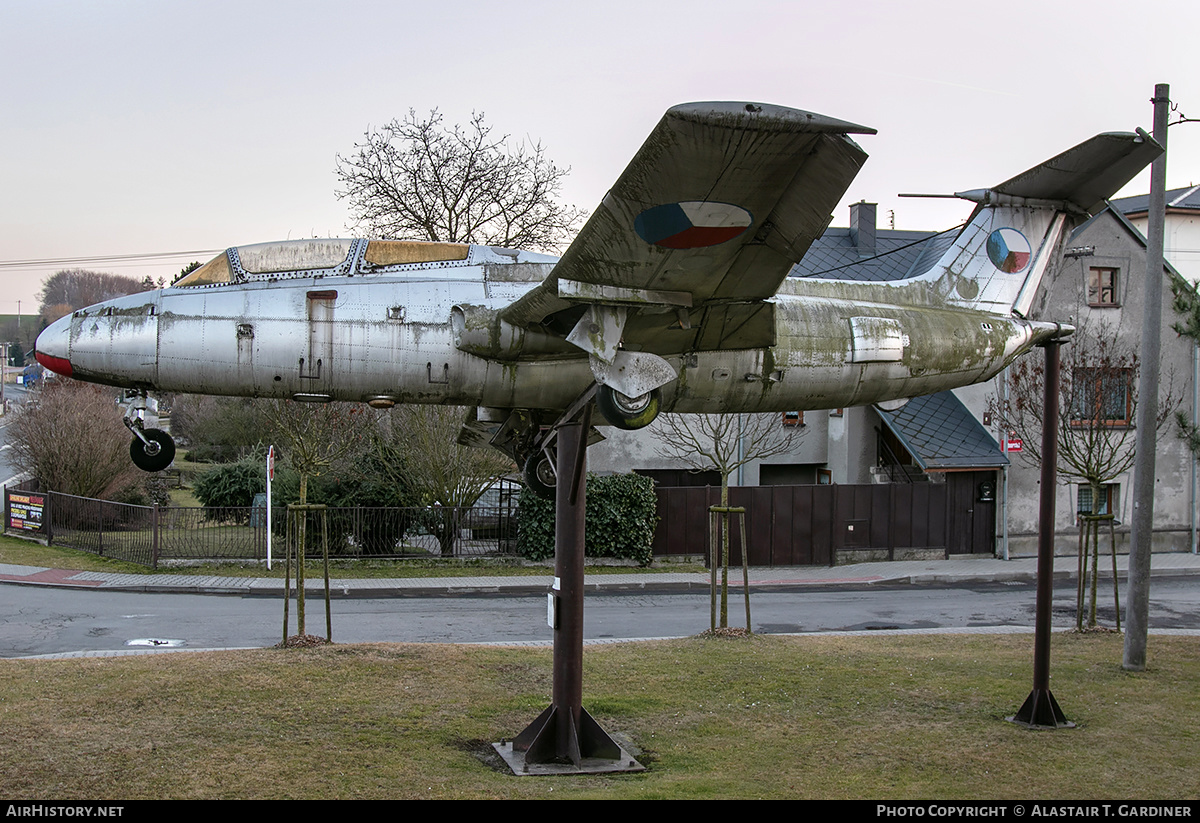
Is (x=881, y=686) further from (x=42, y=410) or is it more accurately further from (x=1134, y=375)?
(x=42, y=410)

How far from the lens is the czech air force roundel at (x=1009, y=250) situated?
11.9m

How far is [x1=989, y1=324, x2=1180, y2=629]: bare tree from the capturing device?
883 inches

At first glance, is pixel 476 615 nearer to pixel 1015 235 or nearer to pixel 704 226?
pixel 1015 235

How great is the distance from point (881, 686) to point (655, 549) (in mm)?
14426

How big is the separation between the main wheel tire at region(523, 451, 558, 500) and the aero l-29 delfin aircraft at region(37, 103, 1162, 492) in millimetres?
36

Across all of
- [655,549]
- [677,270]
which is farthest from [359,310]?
[655,549]

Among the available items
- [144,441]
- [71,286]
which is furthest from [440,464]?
[71,286]

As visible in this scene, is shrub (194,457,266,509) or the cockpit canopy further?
shrub (194,457,266,509)

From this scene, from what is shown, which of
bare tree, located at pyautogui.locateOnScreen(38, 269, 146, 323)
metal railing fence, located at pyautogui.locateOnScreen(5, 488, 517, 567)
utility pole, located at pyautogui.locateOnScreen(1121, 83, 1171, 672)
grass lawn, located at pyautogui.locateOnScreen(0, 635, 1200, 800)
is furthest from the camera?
bare tree, located at pyautogui.locateOnScreen(38, 269, 146, 323)

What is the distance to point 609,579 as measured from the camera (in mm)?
23781

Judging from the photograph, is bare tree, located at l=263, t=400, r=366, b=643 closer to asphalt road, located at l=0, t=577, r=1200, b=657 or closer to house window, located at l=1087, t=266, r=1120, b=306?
asphalt road, located at l=0, t=577, r=1200, b=657

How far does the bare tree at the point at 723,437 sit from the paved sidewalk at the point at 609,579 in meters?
2.92

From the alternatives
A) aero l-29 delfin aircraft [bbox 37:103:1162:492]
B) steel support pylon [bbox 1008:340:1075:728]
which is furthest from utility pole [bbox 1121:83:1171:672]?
steel support pylon [bbox 1008:340:1075:728]

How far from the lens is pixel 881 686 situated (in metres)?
11.9
